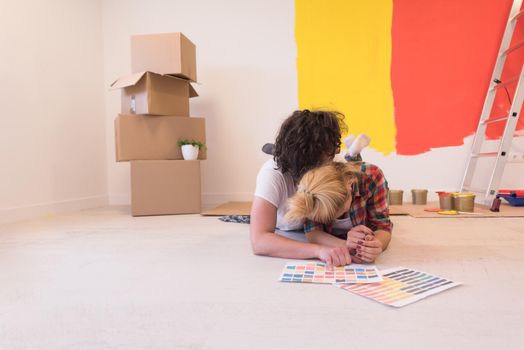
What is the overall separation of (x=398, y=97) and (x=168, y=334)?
2.69m

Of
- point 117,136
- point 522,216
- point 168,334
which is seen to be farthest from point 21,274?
point 522,216

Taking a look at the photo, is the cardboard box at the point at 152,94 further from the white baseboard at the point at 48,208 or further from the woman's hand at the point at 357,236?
the woman's hand at the point at 357,236

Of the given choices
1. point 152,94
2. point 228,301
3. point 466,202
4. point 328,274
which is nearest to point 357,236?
point 328,274

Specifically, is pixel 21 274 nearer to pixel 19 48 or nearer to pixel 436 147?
pixel 19 48

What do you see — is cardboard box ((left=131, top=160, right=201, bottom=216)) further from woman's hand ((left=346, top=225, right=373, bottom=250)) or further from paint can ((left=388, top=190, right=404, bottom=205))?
woman's hand ((left=346, top=225, right=373, bottom=250))

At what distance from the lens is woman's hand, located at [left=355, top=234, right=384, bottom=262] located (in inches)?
43.9

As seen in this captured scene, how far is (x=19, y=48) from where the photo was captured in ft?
7.75

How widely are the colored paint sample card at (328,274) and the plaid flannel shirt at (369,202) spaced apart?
16 cm

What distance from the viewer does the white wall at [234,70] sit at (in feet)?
10.1

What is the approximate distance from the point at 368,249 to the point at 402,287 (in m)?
0.18

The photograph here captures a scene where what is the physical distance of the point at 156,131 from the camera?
2531mm

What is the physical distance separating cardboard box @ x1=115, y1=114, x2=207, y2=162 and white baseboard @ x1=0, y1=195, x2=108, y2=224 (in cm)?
58

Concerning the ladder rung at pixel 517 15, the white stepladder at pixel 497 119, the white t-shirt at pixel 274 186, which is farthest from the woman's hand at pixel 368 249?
the ladder rung at pixel 517 15

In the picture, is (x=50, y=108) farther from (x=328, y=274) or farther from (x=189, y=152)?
(x=328, y=274)
